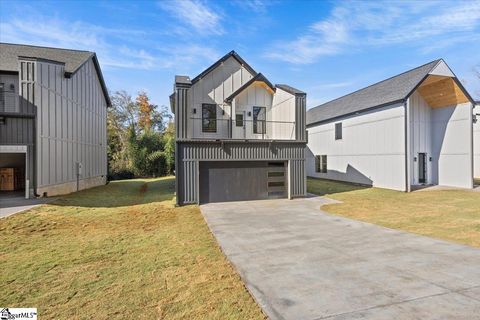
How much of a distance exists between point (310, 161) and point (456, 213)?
17.7m

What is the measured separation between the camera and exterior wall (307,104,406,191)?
16.9 metres

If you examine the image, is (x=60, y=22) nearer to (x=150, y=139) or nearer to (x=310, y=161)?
(x=150, y=139)

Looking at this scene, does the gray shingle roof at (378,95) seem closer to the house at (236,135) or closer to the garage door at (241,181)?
the house at (236,135)

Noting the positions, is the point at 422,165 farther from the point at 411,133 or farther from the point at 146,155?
the point at 146,155

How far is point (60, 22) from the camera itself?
10.8m

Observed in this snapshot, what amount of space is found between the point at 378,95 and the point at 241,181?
44.8ft

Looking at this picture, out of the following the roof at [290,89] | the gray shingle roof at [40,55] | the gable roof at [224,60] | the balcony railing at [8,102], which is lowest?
the balcony railing at [8,102]

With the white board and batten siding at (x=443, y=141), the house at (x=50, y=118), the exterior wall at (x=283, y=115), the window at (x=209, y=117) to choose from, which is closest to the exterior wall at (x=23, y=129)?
the house at (x=50, y=118)

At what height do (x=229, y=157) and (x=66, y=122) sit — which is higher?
(x=66, y=122)

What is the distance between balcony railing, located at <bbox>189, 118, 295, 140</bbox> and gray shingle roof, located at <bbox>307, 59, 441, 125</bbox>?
805 centimetres

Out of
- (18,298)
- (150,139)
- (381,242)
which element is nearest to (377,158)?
(381,242)

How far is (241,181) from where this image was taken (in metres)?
13.6

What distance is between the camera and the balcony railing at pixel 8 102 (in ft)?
44.8

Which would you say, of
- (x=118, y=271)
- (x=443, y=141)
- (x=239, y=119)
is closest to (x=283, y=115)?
(x=239, y=119)
